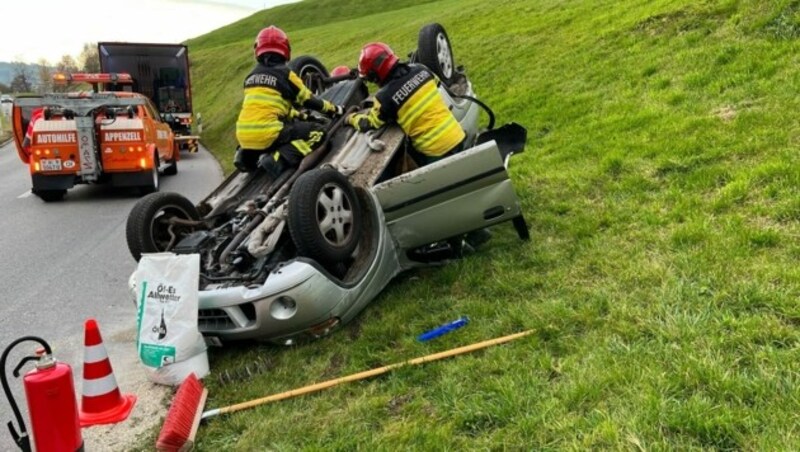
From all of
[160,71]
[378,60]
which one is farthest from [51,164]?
[160,71]

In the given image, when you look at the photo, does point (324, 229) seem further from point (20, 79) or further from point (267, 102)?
point (20, 79)

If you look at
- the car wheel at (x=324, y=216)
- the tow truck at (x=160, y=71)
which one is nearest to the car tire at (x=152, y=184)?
the car wheel at (x=324, y=216)

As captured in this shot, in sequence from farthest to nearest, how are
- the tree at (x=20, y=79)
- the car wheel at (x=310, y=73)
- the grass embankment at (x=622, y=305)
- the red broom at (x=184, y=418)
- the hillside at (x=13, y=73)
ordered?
the hillside at (x=13, y=73) → the tree at (x=20, y=79) → the car wheel at (x=310, y=73) → the red broom at (x=184, y=418) → the grass embankment at (x=622, y=305)

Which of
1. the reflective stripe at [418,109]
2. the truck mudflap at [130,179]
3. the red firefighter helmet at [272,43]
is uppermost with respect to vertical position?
the red firefighter helmet at [272,43]

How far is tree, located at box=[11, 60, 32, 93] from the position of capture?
229ft

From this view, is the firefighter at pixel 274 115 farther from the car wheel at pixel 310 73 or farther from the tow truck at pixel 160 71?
the tow truck at pixel 160 71

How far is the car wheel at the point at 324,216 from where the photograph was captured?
4.12 meters

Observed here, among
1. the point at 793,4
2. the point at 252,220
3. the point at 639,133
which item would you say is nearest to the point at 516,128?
the point at 639,133

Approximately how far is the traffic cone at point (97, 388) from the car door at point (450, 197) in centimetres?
207

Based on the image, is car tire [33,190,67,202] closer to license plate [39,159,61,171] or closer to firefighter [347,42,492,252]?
license plate [39,159,61,171]

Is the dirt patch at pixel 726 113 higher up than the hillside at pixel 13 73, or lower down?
higher up

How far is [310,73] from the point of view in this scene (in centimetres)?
743

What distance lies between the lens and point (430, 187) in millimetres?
4516

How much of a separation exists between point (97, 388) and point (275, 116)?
2.87 metres
